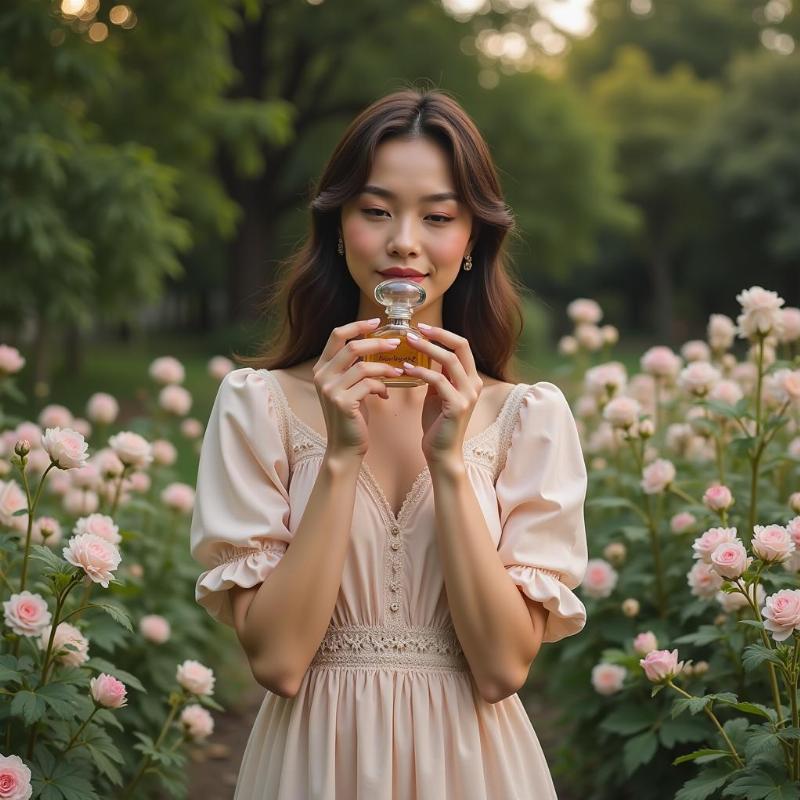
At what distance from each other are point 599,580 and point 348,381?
199cm

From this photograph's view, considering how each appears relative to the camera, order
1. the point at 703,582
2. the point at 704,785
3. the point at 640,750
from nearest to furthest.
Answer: the point at 704,785
the point at 703,582
the point at 640,750

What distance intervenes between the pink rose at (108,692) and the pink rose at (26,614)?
201 millimetres

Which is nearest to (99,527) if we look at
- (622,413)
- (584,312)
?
(622,413)

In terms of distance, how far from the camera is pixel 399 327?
2148 mm

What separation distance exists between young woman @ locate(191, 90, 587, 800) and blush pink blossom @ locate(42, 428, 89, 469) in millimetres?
438

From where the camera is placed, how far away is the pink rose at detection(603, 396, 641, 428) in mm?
3707

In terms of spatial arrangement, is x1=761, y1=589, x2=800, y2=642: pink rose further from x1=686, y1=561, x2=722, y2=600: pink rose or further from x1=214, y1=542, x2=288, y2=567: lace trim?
x1=214, y1=542, x2=288, y2=567: lace trim

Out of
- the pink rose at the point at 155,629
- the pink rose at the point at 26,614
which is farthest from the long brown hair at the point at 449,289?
the pink rose at the point at 155,629

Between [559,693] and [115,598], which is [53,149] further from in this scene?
[559,693]

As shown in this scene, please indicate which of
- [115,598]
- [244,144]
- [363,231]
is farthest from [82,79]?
[363,231]

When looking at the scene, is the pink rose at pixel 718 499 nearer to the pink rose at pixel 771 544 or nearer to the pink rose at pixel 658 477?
the pink rose at pixel 658 477

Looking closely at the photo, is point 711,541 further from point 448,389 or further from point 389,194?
point 389,194

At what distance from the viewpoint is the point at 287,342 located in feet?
8.82

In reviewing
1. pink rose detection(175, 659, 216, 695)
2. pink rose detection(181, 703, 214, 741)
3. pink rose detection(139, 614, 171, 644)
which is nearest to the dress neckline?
pink rose detection(175, 659, 216, 695)
